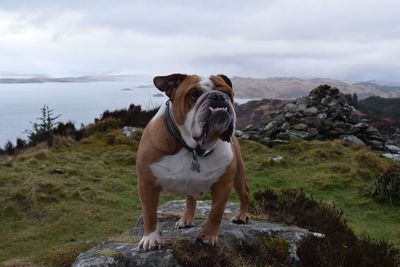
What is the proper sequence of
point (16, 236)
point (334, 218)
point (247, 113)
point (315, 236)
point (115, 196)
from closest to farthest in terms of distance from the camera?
point (315, 236) < point (334, 218) < point (16, 236) < point (115, 196) < point (247, 113)

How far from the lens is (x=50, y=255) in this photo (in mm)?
6789

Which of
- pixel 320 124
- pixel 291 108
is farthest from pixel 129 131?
pixel 320 124

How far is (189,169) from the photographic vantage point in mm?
4070

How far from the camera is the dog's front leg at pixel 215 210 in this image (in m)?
4.27

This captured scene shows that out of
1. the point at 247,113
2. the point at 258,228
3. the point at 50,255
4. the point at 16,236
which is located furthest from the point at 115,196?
the point at 247,113

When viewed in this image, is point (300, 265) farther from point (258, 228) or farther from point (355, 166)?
point (355, 166)

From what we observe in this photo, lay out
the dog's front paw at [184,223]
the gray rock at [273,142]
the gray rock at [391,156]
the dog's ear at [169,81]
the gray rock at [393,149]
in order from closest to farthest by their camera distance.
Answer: the dog's ear at [169,81], the dog's front paw at [184,223], the gray rock at [391,156], the gray rock at [273,142], the gray rock at [393,149]

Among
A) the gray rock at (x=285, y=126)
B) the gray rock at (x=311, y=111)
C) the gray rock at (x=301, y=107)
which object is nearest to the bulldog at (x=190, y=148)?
the gray rock at (x=285, y=126)

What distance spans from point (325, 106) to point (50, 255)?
48.8 feet

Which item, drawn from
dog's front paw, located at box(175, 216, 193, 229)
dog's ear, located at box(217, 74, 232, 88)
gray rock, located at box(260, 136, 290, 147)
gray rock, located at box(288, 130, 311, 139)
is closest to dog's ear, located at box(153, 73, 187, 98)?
dog's ear, located at box(217, 74, 232, 88)

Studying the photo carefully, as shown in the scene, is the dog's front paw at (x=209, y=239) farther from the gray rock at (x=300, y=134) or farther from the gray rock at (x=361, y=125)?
the gray rock at (x=361, y=125)

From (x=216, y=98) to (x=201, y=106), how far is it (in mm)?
126

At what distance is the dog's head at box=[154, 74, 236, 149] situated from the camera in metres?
3.64

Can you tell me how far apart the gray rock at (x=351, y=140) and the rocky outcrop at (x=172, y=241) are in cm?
1209
